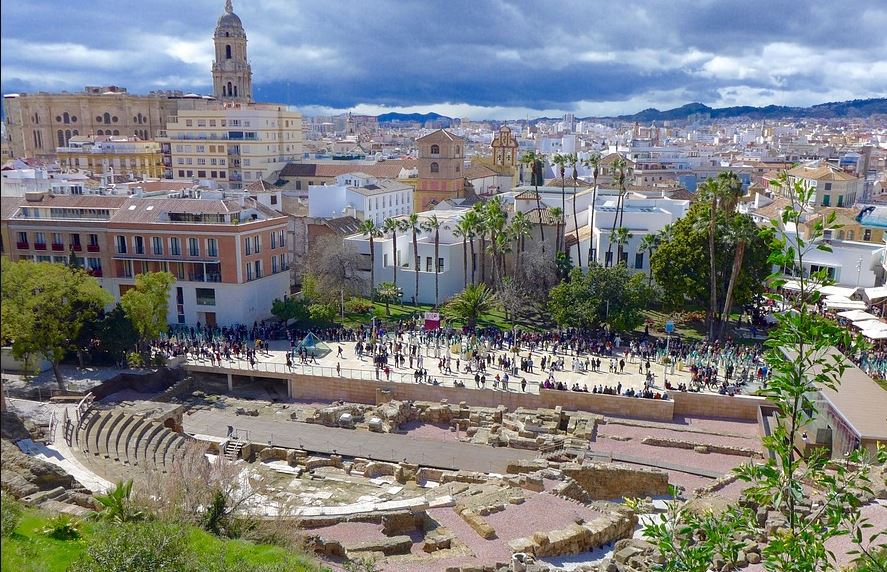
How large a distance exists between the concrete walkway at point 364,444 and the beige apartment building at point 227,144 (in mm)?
57376

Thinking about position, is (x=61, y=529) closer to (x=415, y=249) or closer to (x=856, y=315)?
(x=415, y=249)

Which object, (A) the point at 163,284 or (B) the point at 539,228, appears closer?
(A) the point at 163,284

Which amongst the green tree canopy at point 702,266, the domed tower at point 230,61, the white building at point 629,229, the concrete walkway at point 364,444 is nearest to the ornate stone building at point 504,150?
the domed tower at point 230,61

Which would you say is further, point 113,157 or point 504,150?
point 504,150

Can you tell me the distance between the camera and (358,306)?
49.3 meters

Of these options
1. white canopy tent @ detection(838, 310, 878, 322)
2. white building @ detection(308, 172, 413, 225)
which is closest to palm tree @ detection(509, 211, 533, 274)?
white canopy tent @ detection(838, 310, 878, 322)

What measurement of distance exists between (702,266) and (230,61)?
10036 centimetres

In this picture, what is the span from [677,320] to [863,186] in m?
57.1

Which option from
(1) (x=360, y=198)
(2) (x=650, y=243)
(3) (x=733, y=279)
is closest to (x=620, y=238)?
(2) (x=650, y=243)

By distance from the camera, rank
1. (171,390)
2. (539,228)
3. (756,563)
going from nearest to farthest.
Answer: (756,563)
(171,390)
(539,228)

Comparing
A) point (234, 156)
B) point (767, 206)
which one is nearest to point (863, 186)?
point (767, 206)

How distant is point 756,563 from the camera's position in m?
20.3

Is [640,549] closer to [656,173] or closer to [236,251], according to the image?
[236,251]

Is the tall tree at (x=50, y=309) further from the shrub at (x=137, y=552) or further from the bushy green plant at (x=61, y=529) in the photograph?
the shrub at (x=137, y=552)
